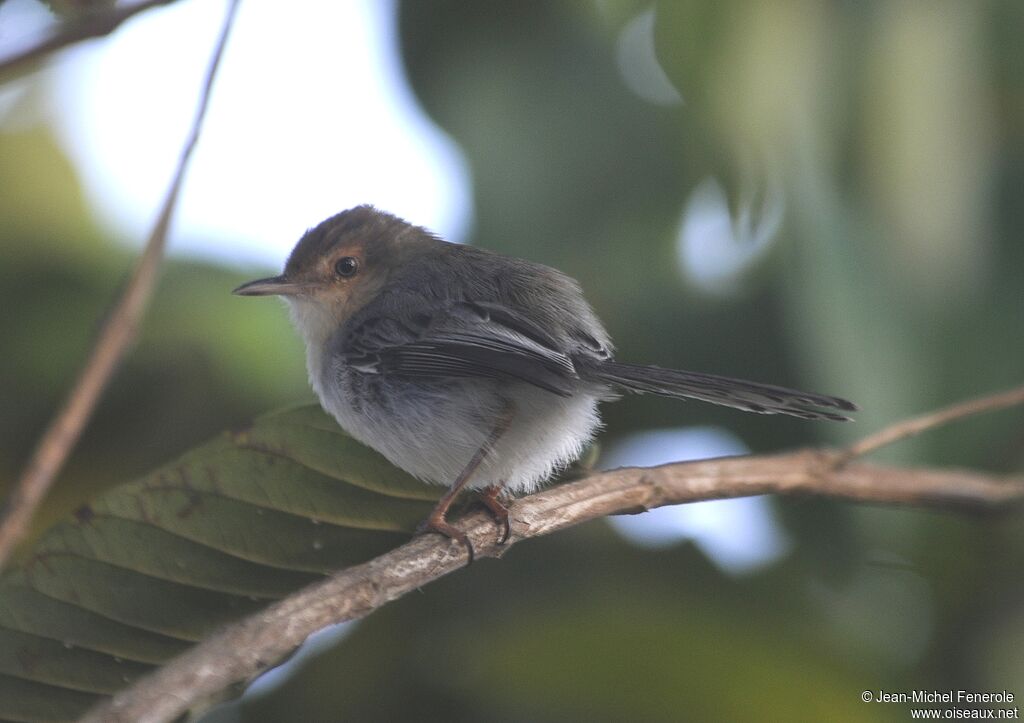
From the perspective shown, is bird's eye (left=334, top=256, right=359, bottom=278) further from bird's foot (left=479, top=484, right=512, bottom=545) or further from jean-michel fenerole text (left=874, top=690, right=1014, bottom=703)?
jean-michel fenerole text (left=874, top=690, right=1014, bottom=703)

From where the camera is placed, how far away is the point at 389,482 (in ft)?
9.37

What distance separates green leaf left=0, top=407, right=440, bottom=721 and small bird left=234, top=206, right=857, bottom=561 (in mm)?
333

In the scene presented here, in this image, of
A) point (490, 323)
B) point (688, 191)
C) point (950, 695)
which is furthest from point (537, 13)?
point (950, 695)

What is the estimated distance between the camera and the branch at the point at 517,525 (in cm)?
165

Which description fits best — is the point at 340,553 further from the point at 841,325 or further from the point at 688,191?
the point at 688,191

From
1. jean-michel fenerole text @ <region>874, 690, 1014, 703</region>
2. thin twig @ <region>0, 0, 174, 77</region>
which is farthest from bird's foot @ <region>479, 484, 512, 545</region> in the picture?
thin twig @ <region>0, 0, 174, 77</region>

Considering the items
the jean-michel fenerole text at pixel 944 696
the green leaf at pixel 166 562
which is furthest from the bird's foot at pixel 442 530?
the jean-michel fenerole text at pixel 944 696

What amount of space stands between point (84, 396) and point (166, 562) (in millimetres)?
1315

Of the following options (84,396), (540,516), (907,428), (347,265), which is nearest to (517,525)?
(540,516)

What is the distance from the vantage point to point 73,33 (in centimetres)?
144

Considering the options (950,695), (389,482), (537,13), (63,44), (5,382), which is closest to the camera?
(63,44)

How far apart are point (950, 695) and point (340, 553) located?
1.88 meters

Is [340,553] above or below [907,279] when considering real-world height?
below

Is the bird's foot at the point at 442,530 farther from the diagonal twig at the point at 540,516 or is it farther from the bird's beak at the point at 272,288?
the bird's beak at the point at 272,288
